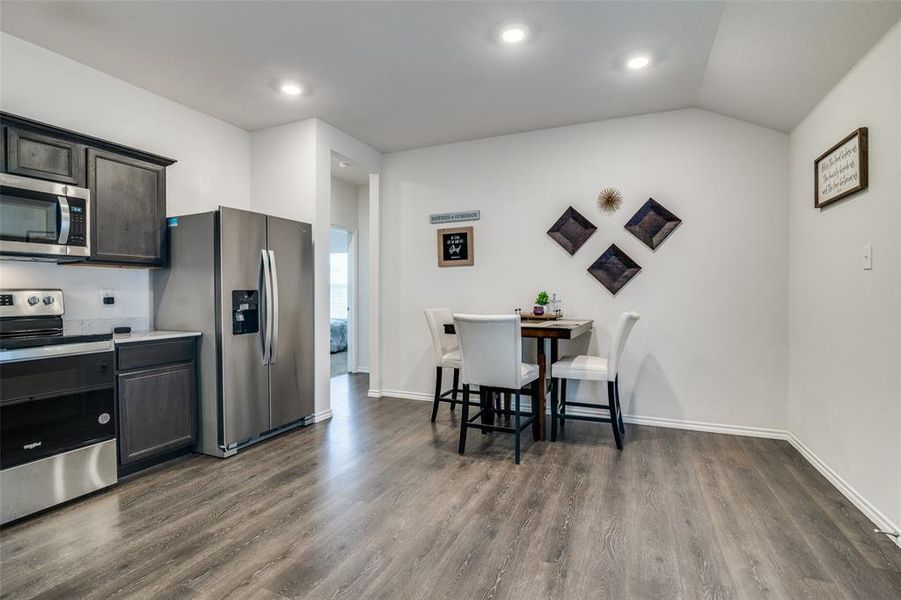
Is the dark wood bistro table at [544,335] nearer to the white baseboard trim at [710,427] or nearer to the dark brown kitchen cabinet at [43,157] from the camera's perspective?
the white baseboard trim at [710,427]

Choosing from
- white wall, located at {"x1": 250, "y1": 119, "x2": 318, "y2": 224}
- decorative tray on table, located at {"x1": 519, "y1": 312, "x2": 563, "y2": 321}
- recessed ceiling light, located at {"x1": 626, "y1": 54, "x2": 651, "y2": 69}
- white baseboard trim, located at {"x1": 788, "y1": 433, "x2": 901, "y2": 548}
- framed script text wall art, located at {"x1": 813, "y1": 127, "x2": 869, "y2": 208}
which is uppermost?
recessed ceiling light, located at {"x1": 626, "y1": 54, "x2": 651, "y2": 69}

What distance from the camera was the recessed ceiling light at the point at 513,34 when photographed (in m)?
2.53

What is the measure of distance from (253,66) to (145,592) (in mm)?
2975

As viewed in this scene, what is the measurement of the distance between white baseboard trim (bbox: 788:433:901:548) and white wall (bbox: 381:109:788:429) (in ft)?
1.43

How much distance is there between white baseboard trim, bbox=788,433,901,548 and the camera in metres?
2.06

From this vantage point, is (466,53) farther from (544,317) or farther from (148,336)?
(148,336)

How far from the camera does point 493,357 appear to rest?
301cm

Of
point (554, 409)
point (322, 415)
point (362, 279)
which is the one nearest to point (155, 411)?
point (322, 415)

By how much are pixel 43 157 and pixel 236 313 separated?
134cm

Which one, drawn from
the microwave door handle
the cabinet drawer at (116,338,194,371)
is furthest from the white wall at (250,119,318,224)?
the microwave door handle

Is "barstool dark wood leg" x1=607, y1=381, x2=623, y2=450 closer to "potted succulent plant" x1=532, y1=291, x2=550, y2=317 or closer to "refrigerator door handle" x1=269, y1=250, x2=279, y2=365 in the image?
"potted succulent plant" x1=532, y1=291, x2=550, y2=317

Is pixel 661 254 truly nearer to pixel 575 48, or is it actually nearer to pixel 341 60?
pixel 575 48

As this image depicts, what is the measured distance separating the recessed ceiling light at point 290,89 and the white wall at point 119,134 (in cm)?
94

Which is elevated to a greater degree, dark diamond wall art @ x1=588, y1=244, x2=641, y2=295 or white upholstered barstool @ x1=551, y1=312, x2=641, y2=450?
dark diamond wall art @ x1=588, y1=244, x2=641, y2=295
